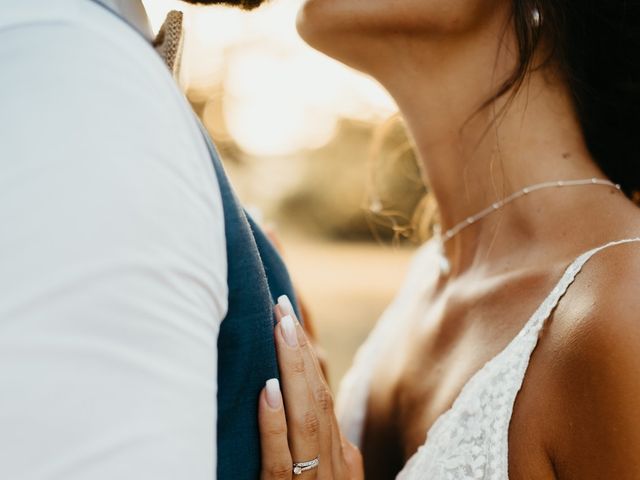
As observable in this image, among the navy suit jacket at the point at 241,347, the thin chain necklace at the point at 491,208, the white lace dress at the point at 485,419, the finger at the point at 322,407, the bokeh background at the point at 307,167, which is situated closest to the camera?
the navy suit jacket at the point at 241,347

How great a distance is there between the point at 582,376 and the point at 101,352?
1042mm

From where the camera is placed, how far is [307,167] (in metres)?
29.0

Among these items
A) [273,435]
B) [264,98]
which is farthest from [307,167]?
[273,435]

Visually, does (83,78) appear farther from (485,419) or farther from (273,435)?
(485,419)

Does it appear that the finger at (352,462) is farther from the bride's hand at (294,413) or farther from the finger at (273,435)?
the finger at (273,435)

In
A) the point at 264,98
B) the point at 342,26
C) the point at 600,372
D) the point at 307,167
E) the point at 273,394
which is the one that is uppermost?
the point at 342,26

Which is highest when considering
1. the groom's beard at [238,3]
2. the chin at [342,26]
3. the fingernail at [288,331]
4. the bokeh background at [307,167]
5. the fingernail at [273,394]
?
the groom's beard at [238,3]

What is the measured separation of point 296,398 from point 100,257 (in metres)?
0.58

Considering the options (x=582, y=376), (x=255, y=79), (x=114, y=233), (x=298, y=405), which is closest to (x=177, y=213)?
(x=114, y=233)

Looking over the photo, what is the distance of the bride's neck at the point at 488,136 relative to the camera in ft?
6.64

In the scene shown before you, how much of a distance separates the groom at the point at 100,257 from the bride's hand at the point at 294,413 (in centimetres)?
27

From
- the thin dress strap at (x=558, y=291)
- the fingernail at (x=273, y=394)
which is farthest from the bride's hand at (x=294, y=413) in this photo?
the thin dress strap at (x=558, y=291)

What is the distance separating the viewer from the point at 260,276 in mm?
1046

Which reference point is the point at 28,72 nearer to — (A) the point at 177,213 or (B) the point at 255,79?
(A) the point at 177,213
